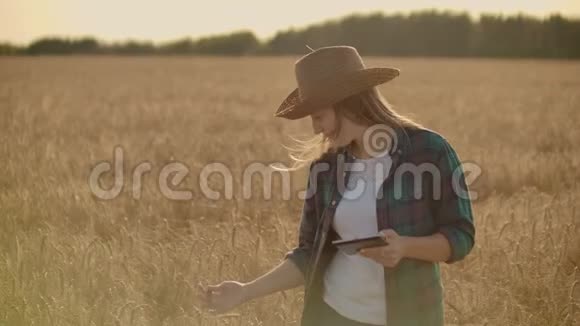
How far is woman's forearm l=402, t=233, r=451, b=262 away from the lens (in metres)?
2.15

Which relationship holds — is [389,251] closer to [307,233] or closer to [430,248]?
[430,248]

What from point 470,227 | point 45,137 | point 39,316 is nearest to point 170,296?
point 39,316

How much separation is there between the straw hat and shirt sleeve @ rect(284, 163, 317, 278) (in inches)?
8.7

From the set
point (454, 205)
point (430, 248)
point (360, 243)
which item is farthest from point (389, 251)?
point (454, 205)

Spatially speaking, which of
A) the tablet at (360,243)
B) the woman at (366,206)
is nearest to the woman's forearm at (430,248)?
the woman at (366,206)

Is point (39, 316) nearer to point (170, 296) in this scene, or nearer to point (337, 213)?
point (170, 296)

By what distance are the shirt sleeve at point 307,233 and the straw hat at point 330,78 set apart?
0.22 meters

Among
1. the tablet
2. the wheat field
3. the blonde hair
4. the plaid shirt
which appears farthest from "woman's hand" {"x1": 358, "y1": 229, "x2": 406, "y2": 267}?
the wheat field

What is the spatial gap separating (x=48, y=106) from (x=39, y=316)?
34.6 feet

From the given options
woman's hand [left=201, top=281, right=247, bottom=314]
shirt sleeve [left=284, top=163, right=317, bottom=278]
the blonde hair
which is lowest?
woman's hand [left=201, top=281, right=247, bottom=314]

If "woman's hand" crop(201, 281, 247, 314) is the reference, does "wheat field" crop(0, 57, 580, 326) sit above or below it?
below

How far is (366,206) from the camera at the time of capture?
2320 millimetres

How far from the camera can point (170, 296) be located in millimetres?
3471

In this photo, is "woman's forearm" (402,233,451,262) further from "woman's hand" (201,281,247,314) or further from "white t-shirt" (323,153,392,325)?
"woman's hand" (201,281,247,314)
